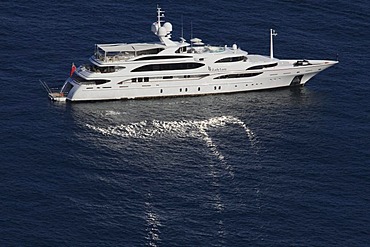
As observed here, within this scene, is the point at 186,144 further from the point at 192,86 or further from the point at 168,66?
the point at 168,66

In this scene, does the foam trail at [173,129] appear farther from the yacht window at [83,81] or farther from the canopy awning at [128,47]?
the canopy awning at [128,47]

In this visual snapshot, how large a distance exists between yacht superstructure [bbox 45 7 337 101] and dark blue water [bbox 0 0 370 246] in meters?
2.12

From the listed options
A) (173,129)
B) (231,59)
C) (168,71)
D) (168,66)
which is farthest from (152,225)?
(231,59)

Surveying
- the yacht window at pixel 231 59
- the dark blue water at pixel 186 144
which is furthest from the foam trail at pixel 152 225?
the yacht window at pixel 231 59

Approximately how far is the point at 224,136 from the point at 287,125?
10365 millimetres

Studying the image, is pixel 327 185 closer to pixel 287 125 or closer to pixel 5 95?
pixel 287 125

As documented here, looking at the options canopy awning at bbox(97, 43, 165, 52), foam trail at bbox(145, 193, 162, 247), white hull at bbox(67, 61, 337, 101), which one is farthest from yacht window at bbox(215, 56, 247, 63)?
foam trail at bbox(145, 193, 162, 247)

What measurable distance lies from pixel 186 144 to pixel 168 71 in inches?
838

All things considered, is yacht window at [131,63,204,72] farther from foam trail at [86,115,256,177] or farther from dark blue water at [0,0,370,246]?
foam trail at [86,115,256,177]

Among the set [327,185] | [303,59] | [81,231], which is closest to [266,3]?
[303,59]

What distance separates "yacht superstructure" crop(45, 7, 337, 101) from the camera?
154250 mm

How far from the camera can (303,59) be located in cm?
16875

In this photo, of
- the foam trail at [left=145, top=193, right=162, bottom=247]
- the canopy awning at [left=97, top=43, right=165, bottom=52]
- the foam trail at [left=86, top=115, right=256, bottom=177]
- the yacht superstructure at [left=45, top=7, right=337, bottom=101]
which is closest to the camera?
the foam trail at [left=145, top=193, right=162, bottom=247]

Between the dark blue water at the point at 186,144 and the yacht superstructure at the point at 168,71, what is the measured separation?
212 cm
